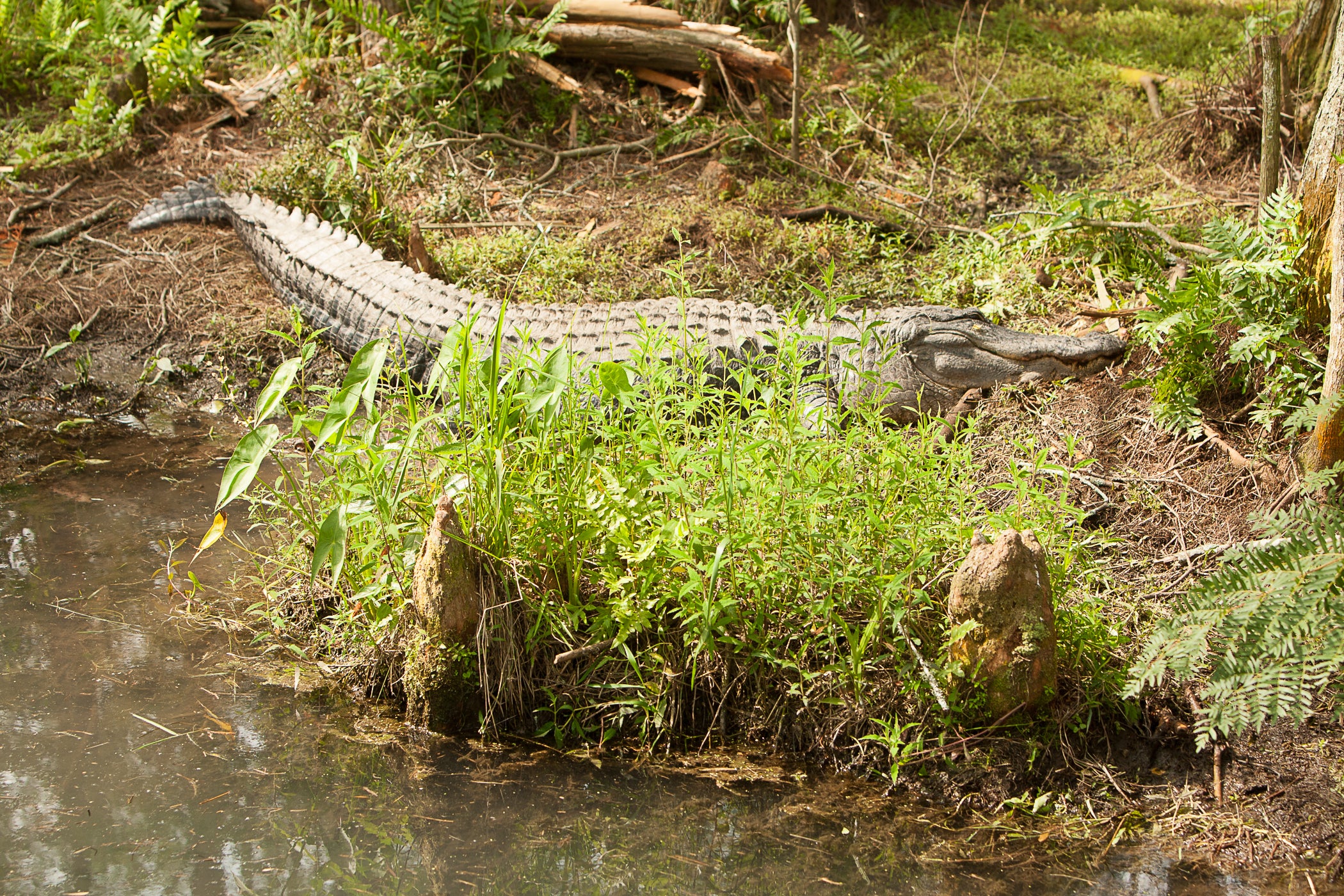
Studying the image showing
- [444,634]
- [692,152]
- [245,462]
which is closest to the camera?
[245,462]

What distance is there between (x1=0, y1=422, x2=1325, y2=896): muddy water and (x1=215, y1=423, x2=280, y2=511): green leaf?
2.58ft

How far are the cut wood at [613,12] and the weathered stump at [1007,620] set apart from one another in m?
5.99

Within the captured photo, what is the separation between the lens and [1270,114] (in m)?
4.29

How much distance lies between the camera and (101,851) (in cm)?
245

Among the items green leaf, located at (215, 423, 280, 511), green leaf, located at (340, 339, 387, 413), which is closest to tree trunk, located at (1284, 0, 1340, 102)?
green leaf, located at (340, 339, 387, 413)

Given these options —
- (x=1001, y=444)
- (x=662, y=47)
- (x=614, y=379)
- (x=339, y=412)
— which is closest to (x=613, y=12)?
(x=662, y=47)

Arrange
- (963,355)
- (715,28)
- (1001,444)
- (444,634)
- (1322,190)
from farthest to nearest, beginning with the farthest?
(715,28), (963,355), (1001,444), (1322,190), (444,634)

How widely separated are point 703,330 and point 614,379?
1.72m

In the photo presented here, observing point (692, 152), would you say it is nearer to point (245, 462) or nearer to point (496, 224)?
point (496, 224)

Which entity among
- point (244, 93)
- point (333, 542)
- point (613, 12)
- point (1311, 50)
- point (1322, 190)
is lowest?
point (333, 542)

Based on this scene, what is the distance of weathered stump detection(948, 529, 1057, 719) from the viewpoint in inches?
103

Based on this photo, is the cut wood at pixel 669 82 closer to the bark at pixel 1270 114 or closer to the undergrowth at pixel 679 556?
the bark at pixel 1270 114

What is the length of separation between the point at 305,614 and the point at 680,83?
18.1ft

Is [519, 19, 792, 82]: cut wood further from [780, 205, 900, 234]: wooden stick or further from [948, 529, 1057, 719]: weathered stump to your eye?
[948, 529, 1057, 719]: weathered stump
